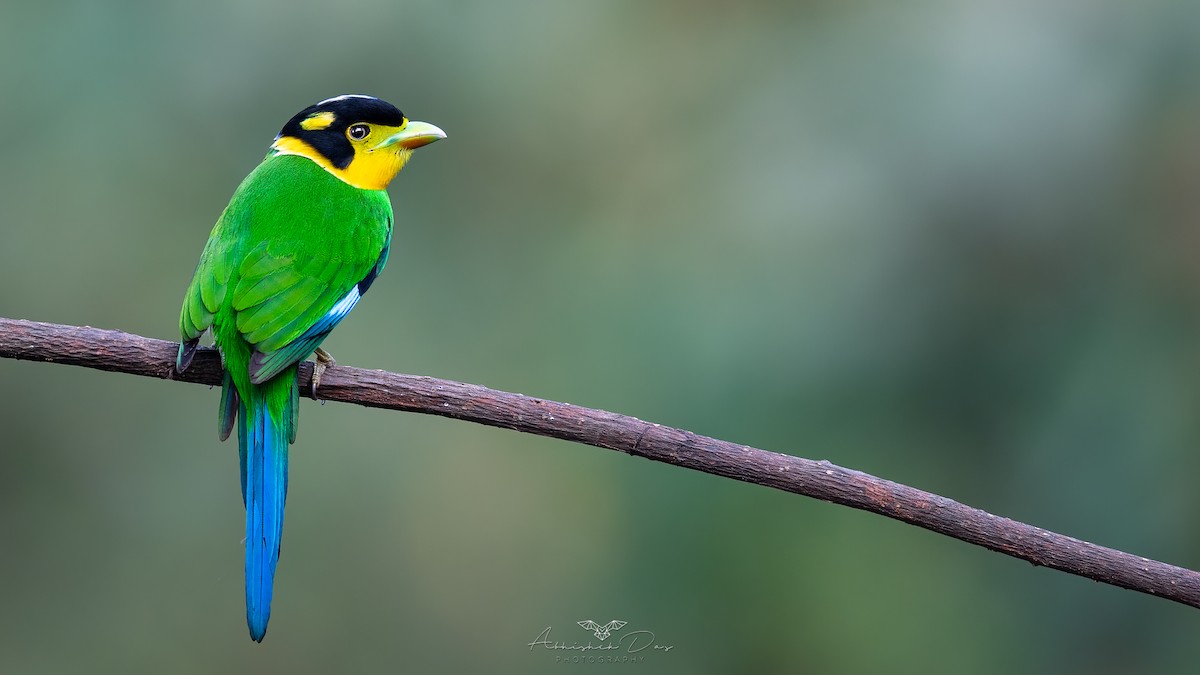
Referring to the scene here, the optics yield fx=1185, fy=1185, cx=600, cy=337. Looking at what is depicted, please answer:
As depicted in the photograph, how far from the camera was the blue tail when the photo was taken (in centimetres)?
272

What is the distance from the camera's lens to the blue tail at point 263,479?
2725 mm

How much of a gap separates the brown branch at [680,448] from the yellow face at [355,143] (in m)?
0.96

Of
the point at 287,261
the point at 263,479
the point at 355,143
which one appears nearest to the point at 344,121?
the point at 355,143

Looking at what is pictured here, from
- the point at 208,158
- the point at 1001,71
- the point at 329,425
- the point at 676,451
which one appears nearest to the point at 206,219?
the point at 208,158

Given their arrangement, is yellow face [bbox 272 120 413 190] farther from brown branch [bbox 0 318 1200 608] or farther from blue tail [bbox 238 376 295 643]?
brown branch [bbox 0 318 1200 608]

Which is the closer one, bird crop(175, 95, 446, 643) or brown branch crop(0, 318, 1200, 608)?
brown branch crop(0, 318, 1200, 608)

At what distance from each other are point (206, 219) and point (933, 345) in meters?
2.89

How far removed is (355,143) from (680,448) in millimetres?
1537

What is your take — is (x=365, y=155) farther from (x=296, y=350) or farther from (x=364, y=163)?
(x=296, y=350)

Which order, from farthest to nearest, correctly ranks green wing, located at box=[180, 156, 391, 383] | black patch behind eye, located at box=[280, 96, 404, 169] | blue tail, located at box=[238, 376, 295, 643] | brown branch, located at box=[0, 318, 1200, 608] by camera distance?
1. black patch behind eye, located at box=[280, 96, 404, 169]
2. green wing, located at box=[180, 156, 391, 383]
3. blue tail, located at box=[238, 376, 295, 643]
4. brown branch, located at box=[0, 318, 1200, 608]

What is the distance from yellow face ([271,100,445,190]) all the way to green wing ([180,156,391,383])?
0.21 ft

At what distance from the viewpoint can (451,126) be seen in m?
5.08

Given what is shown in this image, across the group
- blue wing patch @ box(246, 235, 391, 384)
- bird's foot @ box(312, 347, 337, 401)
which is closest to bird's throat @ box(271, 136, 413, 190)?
blue wing patch @ box(246, 235, 391, 384)

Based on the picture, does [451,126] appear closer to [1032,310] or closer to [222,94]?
[222,94]
